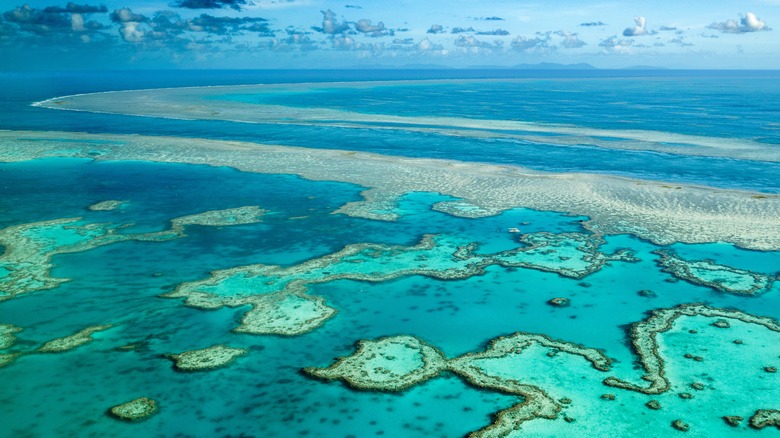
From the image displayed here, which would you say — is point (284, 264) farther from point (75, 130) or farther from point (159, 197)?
point (75, 130)

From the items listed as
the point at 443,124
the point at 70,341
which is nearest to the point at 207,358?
the point at 70,341

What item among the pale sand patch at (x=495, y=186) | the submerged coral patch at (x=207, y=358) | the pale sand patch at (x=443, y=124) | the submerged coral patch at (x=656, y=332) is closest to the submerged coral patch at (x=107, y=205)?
the pale sand patch at (x=495, y=186)

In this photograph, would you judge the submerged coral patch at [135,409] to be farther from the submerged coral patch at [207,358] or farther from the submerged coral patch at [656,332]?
the submerged coral patch at [656,332]

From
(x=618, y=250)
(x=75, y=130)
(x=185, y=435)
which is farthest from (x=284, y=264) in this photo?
(x=75, y=130)

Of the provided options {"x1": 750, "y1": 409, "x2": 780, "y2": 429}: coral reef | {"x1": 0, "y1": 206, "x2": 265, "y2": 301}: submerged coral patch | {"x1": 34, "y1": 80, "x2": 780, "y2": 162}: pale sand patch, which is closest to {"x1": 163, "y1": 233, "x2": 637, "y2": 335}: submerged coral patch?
{"x1": 0, "y1": 206, "x2": 265, "y2": 301}: submerged coral patch

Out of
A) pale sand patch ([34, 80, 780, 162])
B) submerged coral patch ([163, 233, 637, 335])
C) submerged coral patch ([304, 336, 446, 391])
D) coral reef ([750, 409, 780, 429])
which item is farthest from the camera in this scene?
pale sand patch ([34, 80, 780, 162])

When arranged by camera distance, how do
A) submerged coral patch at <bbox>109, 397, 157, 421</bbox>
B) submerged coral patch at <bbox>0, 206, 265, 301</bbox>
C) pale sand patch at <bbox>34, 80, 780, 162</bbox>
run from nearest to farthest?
submerged coral patch at <bbox>109, 397, 157, 421</bbox> → submerged coral patch at <bbox>0, 206, 265, 301</bbox> → pale sand patch at <bbox>34, 80, 780, 162</bbox>

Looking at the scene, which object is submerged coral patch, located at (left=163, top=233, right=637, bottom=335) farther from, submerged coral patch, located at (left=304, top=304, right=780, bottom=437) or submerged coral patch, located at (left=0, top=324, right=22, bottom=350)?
submerged coral patch, located at (left=0, top=324, right=22, bottom=350)

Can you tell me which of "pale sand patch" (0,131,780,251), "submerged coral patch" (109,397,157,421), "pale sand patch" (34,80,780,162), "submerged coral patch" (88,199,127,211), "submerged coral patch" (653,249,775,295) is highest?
"pale sand patch" (34,80,780,162)

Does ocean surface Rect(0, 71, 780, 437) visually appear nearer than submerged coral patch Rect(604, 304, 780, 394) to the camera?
Yes
